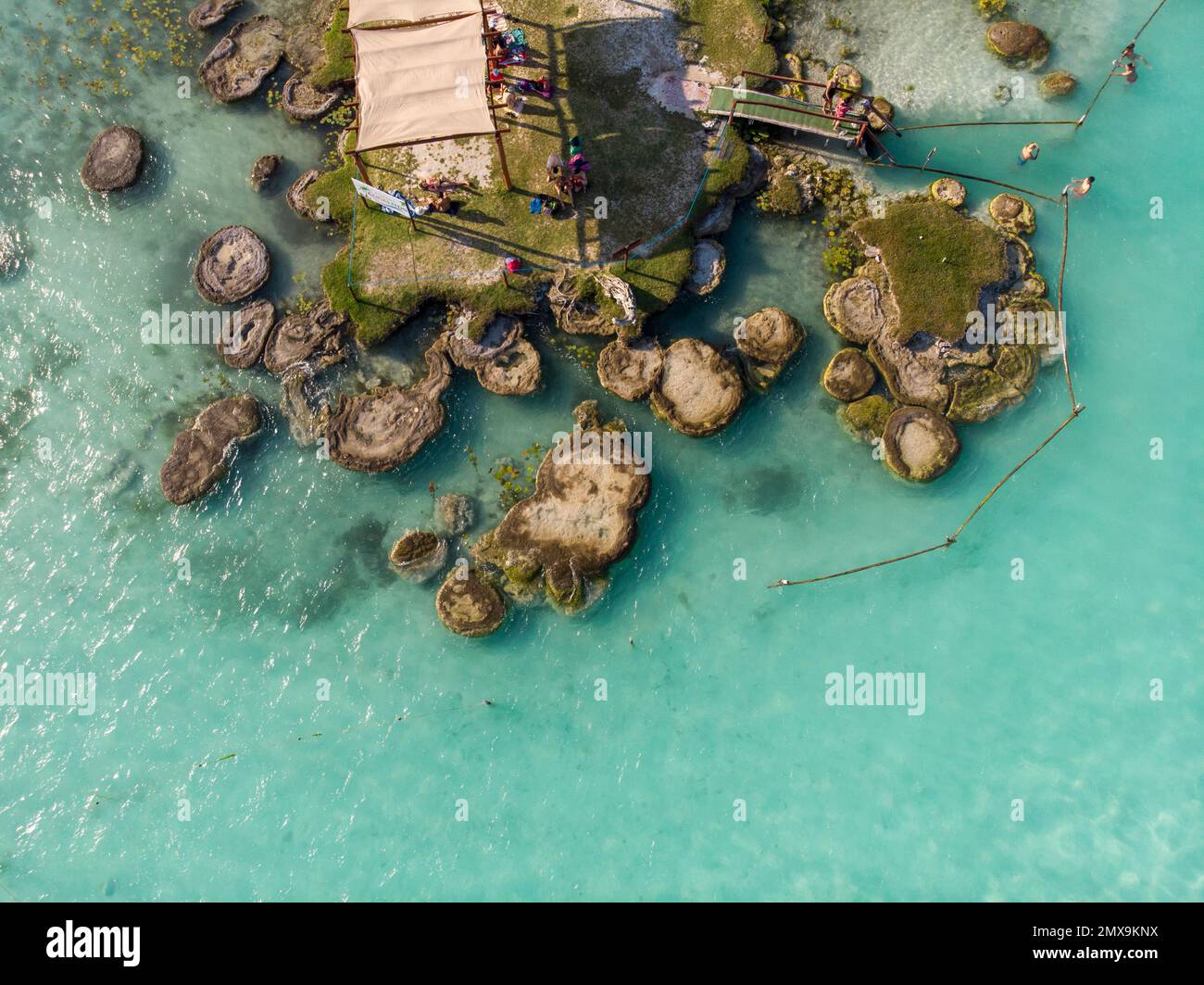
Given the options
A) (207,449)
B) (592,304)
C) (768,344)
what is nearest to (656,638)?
(768,344)

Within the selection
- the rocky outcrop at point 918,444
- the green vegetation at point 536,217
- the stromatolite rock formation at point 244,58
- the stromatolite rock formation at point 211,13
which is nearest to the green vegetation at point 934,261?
the rocky outcrop at point 918,444

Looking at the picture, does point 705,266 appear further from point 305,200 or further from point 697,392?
point 305,200

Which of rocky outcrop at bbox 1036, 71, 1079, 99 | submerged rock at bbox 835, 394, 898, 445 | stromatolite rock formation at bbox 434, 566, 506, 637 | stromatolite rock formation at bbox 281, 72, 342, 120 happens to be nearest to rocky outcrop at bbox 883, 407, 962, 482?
submerged rock at bbox 835, 394, 898, 445

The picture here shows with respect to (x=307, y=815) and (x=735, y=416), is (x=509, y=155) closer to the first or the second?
(x=735, y=416)

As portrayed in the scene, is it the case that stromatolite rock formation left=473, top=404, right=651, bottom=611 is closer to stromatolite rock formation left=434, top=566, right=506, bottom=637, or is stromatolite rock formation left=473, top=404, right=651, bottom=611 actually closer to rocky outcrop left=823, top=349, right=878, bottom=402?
stromatolite rock formation left=434, top=566, right=506, bottom=637

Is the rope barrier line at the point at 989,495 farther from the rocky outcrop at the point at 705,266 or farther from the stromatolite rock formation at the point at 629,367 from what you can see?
the rocky outcrop at the point at 705,266

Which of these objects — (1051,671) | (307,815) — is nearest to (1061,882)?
(1051,671)

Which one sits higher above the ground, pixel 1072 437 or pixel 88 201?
pixel 88 201
